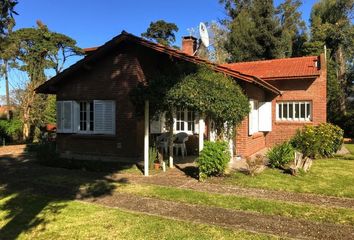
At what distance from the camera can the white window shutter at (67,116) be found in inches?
601

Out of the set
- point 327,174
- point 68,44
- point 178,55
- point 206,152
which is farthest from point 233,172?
point 68,44

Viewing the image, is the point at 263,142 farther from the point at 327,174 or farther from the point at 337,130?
the point at 327,174

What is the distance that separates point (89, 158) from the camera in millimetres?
14109

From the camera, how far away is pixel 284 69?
18.9 metres

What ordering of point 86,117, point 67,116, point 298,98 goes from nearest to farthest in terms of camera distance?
point 86,117
point 67,116
point 298,98

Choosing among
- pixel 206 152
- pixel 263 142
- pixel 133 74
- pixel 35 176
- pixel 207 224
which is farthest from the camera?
pixel 263 142

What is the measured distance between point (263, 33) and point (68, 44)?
2056cm

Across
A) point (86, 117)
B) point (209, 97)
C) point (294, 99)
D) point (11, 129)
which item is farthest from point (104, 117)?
point (11, 129)

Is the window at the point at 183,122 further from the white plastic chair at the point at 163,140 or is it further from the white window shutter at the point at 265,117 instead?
the white window shutter at the point at 265,117

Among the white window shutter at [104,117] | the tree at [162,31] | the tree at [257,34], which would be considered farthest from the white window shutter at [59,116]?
the tree at [162,31]

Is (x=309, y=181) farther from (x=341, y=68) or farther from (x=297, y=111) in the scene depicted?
(x=341, y=68)

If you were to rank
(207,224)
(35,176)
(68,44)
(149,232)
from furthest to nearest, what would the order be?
(68,44)
(35,176)
(207,224)
(149,232)

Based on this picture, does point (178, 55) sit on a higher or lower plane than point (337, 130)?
higher

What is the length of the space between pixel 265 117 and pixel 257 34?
63.7ft
